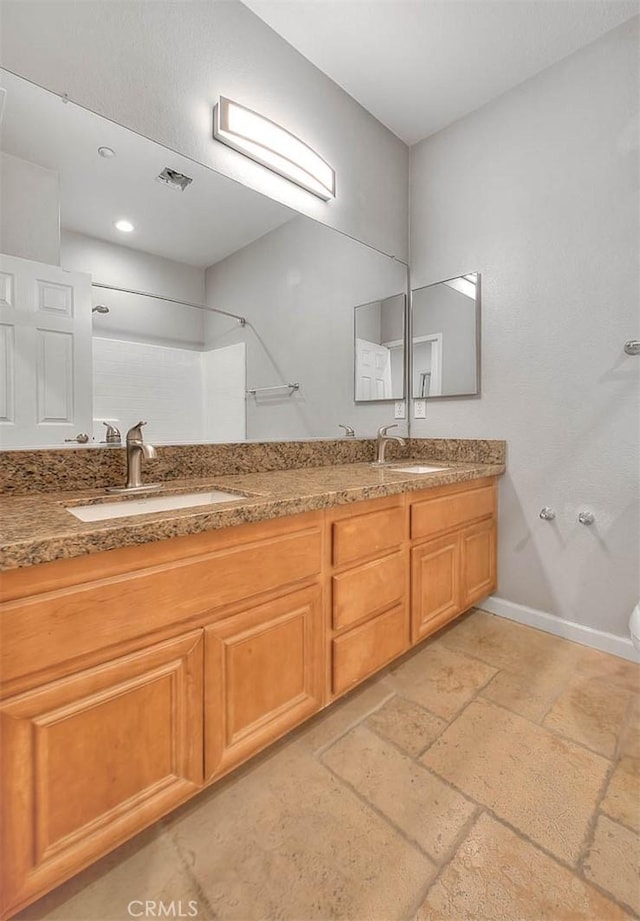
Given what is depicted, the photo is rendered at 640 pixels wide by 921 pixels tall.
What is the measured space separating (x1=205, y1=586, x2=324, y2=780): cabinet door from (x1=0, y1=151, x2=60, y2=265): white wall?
1.18m

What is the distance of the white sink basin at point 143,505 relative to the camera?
45.5 inches

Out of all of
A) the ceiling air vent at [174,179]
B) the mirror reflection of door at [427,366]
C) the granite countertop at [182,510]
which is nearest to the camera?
the granite countertop at [182,510]

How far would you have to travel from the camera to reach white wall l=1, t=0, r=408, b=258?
4.14 feet

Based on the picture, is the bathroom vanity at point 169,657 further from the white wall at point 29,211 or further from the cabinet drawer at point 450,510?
the white wall at point 29,211

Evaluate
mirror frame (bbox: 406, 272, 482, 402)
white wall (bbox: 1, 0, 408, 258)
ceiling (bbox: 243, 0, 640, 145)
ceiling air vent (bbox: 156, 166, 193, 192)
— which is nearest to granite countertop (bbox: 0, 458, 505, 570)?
mirror frame (bbox: 406, 272, 482, 402)

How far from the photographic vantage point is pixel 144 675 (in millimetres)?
894

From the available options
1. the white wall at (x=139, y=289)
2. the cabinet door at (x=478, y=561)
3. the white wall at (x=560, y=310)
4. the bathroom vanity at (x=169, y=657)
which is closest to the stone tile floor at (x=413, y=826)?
the bathroom vanity at (x=169, y=657)

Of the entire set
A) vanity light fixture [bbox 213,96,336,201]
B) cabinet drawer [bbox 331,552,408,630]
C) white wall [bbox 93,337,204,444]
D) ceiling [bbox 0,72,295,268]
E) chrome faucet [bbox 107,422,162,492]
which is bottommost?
cabinet drawer [bbox 331,552,408,630]

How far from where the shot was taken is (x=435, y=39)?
181 cm

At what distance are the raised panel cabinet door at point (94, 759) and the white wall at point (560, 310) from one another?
174 centimetres

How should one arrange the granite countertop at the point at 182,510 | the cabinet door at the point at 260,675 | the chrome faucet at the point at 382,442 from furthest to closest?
1. the chrome faucet at the point at 382,442
2. the cabinet door at the point at 260,675
3. the granite countertop at the point at 182,510

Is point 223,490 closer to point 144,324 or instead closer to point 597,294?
point 144,324

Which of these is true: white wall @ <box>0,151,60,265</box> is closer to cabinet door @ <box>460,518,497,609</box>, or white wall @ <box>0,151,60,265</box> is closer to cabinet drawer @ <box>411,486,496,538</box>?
cabinet drawer @ <box>411,486,496,538</box>

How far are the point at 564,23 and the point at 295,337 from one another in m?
1.69
